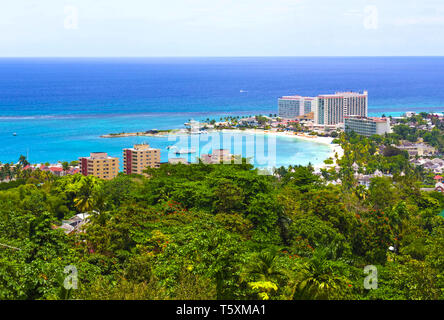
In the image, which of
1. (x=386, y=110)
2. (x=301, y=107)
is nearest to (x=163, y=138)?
(x=301, y=107)

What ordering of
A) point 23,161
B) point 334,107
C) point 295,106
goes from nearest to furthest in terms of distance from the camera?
point 23,161, point 334,107, point 295,106

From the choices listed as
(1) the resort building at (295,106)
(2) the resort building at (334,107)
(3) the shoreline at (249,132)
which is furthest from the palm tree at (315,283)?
(1) the resort building at (295,106)

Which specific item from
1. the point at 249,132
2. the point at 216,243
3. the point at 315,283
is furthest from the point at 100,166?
the point at 315,283

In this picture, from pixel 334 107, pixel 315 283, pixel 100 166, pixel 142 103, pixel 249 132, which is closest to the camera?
pixel 315 283

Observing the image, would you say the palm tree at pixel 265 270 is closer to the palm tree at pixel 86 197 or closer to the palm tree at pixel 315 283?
the palm tree at pixel 315 283

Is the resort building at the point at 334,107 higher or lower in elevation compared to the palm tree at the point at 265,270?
lower

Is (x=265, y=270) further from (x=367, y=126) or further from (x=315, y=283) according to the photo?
(x=367, y=126)
